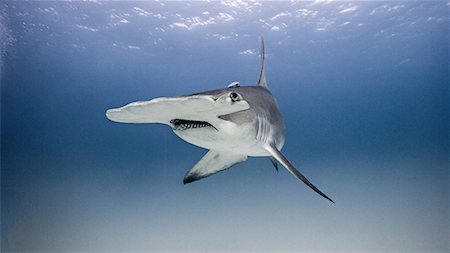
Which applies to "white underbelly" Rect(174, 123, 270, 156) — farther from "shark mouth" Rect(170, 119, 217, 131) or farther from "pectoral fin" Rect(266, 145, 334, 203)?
"pectoral fin" Rect(266, 145, 334, 203)

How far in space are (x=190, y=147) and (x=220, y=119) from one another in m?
27.4

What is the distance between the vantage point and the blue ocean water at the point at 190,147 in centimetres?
1253

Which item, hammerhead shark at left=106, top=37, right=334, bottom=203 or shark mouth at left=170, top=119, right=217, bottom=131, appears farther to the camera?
shark mouth at left=170, top=119, right=217, bottom=131

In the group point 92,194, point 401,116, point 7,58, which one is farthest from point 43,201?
point 401,116

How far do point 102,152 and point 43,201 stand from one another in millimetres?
14602

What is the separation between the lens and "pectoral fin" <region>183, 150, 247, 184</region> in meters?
4.54

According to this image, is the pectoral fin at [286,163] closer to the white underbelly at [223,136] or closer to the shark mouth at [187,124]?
the white underbelly at [223,136]

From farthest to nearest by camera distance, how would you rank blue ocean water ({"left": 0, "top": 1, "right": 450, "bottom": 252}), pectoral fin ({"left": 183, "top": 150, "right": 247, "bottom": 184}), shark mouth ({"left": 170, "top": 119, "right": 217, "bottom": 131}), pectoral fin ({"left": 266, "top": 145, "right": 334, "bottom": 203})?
blue ocean water ({"left": 0, "top": 1, "right": 450, "bottom": 252}) < pectoral fin ({"left": 183, "top": 150, "right": 247, "bottom": 184}) < pectoral fin ({"left": 266, "top": 145, "right": 334, "bottom": 203}) < shark mouth ({"left": 170, "top": 119, "right": 217, "bottom": 131})

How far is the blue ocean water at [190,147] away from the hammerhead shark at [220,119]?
303 inches

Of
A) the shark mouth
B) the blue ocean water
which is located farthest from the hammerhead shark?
the blue ocean water

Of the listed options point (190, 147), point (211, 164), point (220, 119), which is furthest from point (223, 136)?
point (190, 147)

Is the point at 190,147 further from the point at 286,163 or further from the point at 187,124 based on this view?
the point at 187,124

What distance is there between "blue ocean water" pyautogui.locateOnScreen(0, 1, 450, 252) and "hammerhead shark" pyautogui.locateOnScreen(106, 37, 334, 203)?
7.69m

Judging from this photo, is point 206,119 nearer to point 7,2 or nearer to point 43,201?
point 7,2
